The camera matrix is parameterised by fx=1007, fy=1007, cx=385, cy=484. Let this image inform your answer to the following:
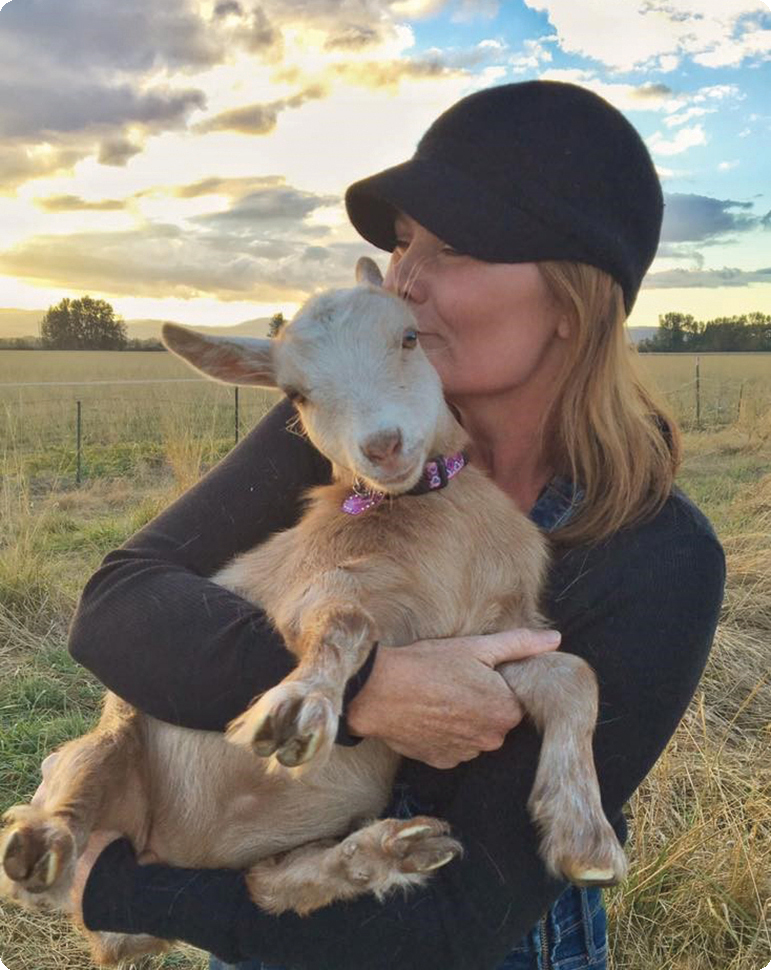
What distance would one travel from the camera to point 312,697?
189cm

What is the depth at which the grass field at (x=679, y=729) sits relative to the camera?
3607mm

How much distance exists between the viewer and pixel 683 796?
4.51 metres

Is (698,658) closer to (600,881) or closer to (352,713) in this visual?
(600,881)

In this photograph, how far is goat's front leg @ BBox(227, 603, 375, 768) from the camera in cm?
183

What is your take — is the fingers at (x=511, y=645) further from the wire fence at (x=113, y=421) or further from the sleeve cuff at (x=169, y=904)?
the wire fence at (x=113, y=421)

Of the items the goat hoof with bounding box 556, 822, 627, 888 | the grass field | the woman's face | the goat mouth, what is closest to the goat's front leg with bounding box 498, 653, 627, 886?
the goat hoof with bounding box 556, 822, 627, 888

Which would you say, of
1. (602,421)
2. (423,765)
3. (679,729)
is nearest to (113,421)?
(679,729)

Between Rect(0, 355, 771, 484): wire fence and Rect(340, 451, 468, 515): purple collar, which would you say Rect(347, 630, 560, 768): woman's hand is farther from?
Rect(0, 355, 771, 484): wire fence

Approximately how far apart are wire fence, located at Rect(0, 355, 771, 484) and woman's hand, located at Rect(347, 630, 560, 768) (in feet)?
22.2

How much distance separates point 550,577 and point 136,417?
51.2 feet

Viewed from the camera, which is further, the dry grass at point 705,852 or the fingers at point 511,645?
the dry grass at point 705,852

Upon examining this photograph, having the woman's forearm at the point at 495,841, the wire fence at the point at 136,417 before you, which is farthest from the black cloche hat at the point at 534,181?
the wire fence at the point at 136,417

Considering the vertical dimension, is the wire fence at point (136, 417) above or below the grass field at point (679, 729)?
above

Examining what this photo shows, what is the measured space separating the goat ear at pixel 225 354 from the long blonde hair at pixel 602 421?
29.8 inches
